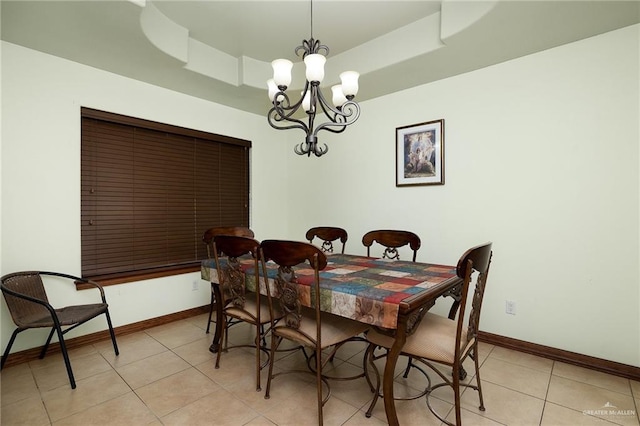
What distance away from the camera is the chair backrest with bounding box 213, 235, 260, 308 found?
186 centimetres

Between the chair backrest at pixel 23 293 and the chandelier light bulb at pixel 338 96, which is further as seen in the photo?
the chandelier light bulb at pixel 338 96

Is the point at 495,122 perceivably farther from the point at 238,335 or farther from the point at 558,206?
the point at 238,335

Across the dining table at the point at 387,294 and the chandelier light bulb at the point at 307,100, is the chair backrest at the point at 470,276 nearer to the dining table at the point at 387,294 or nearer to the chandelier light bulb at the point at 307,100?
the dining table at the point at 387,294

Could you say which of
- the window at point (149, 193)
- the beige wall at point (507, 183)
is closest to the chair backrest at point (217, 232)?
the window at point (149, 193)

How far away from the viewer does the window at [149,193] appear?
275 cm

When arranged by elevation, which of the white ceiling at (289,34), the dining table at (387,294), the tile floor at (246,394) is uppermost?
the white ceiling at (289,34)

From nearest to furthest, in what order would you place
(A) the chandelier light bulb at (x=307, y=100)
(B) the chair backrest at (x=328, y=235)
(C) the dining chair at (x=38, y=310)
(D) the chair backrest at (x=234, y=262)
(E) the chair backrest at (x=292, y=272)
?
(E) the chair backrest at (x=292, y=272), (D) the chair backrest at (x=234, y=262), (C) the dining chair at (x=38, y=310), (A) the chandelier light bulb at (x=307, y=100), (B) the chair backrest at (x=328, y=235)

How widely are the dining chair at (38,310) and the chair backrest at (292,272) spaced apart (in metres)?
1.43

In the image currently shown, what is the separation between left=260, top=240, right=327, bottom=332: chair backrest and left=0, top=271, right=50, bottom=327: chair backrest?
64.4 inches

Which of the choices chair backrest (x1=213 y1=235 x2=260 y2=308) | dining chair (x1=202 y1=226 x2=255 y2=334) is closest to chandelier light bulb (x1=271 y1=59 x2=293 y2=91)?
chair backrest (x1=213 y1=235 x2=260 y2=308)

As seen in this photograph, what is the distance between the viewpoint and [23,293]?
2.23 metres

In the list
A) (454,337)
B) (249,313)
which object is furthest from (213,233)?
(454,337)

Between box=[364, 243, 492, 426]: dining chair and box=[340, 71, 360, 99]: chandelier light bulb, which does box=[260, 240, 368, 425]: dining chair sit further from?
box=[340, 71, 360, 99]: chandelier light bulb

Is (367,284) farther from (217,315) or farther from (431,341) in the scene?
(217,315)
